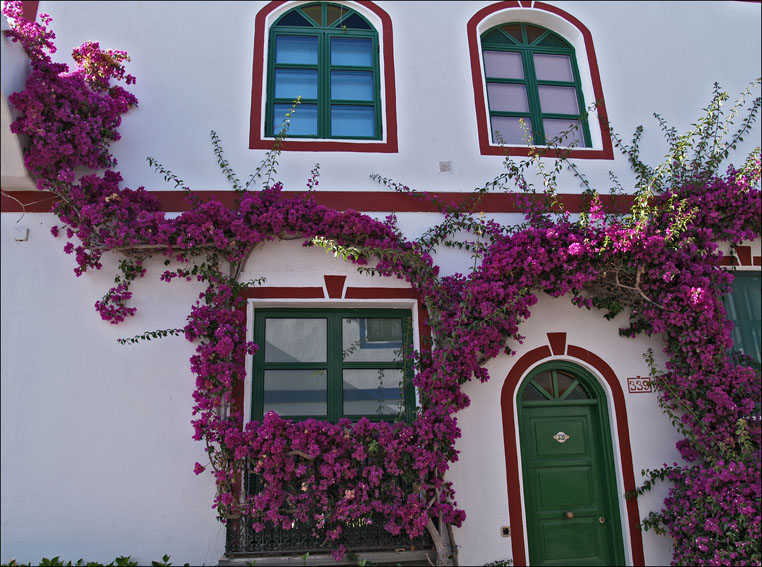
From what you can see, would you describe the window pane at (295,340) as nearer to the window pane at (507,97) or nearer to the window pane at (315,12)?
the window pane at (507,97)

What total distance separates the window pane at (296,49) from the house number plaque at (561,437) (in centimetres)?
445

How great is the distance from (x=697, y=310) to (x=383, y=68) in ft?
12.6

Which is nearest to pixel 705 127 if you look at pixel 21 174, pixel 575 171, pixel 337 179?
pixel 575 171

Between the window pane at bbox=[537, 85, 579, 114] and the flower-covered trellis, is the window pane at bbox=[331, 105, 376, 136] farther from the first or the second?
the window pane at bbox=[537, 85, 579, 114]

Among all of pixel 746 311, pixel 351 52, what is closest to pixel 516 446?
pixel 746 311

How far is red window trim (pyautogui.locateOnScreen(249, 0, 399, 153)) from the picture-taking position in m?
6.41

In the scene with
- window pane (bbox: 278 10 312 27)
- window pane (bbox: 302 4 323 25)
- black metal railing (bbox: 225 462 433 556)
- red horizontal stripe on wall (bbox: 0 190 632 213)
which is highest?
window pane (bbox: 302 4 323 25)

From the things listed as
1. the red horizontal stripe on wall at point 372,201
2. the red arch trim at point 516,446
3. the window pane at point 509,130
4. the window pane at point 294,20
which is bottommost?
the red arch trim at point 516,446

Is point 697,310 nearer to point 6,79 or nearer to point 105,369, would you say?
point 105,369

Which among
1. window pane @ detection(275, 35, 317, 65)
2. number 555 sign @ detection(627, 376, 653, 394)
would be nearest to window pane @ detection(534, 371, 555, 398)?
number 555 sign @ detection(627, 376, 653, 394)

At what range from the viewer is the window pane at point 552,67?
24.1 feet

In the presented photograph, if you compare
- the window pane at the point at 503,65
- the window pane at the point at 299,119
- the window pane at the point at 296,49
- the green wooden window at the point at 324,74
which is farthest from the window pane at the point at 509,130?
the window pane at the point at 296,49

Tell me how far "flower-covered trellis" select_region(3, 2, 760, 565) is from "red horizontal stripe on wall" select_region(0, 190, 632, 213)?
5.6 inches

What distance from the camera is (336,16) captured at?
7180 mm
